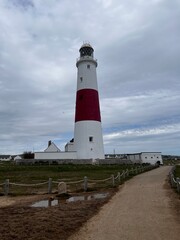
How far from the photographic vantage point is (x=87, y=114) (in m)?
37.5

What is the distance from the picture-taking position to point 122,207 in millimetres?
10711

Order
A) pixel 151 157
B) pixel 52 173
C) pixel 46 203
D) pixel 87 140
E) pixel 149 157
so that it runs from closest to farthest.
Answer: pixel 46 203
pixel 52 173
pixel 87 140
pixel 149 157
pixel 151 157

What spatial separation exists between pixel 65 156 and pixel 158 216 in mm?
35786

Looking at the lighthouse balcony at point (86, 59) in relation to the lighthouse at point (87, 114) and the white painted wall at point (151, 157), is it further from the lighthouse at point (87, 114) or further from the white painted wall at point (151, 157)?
the white painted wall at point (151, 157)

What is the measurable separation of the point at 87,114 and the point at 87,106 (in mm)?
1069

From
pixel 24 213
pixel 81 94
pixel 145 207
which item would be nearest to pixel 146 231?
pixel 145 207

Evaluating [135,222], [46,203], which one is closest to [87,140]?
[46,203]

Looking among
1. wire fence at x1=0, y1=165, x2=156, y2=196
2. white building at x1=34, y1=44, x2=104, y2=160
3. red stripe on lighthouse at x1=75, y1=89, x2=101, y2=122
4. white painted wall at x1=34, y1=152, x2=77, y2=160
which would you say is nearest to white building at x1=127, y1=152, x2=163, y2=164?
white painted wall at x1=34, y1=152, x2=77, y2=160

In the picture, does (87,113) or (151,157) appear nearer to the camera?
(87,113)

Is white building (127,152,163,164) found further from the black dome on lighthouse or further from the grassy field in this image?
the grassy field

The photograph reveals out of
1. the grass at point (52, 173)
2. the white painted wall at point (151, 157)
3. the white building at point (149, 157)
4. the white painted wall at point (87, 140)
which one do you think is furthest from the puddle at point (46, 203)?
the white painted wall at point (151, 157)

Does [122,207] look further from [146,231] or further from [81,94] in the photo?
[81,94]

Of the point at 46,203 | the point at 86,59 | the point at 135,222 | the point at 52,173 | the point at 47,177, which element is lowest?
the point at 135,222

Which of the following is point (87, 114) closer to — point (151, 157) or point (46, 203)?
point (46, 203)
